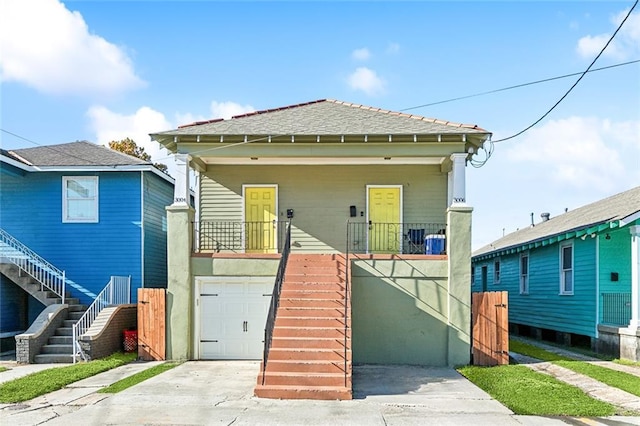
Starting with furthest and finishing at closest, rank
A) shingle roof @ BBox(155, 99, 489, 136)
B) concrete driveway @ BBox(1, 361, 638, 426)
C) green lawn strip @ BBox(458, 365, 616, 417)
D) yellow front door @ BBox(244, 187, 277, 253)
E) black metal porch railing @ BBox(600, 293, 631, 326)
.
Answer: yellow front door @ BBox(244, 187, 277, 253)
black metal porch railing @ BBox(600, 293, 631, 326)
shingle roof @ BBox(155, 99, 489, 136)
green lawn strip @ BBox(458, 365, 616, 417)
concrete driveway @ BBox(1, 361, 638, 426)

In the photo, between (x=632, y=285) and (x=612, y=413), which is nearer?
(x=612, y=413)

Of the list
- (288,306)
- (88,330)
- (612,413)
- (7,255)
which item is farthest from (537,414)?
(7,255)

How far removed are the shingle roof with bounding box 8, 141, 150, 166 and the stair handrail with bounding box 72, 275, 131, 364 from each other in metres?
3.38

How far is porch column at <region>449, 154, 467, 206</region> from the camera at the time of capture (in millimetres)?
13125

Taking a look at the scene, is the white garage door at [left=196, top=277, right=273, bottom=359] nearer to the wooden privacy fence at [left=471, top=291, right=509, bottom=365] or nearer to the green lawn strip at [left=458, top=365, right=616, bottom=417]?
the green lawn strip at [left=458, top=365, right=616, bottom=417]

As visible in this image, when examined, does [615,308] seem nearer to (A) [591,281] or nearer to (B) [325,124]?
(A) [591,281]

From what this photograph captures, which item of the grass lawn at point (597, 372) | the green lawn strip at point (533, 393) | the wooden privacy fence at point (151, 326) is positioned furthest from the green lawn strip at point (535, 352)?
the wooden privacy fence at point (151, 326)

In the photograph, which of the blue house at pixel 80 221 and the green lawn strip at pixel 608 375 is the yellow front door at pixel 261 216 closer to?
the blue house at pixel 80 221

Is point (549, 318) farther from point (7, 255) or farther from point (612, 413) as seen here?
point (7, 255)

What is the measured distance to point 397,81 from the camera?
43.5 feet

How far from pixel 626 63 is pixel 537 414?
739 cm

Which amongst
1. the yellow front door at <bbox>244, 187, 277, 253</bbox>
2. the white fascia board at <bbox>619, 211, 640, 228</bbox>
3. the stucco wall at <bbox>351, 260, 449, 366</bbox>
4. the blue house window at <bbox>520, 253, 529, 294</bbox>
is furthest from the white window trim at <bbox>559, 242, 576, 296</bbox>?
the yellow front door at <bbox>244, 187, 277, 253</bbox>

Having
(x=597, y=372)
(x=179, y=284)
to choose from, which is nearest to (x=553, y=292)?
(x=597, y=372)

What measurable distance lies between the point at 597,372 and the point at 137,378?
890 centimetres
